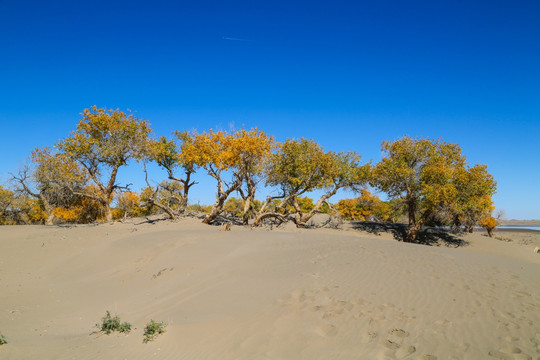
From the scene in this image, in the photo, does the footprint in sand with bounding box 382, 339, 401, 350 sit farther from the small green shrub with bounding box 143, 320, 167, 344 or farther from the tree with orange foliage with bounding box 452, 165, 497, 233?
the tree with orange foliage with bounding box 452, 165, 497, 233

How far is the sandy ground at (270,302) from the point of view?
4.21m

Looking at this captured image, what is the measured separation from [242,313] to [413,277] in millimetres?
4171

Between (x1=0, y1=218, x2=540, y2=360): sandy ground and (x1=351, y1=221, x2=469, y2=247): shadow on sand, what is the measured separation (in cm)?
1503

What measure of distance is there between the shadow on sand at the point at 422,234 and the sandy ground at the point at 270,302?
1503 cm

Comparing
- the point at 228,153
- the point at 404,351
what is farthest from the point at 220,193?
the point at 404,351

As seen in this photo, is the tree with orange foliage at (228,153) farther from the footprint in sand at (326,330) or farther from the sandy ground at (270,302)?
the footprint in sand at (326,330)

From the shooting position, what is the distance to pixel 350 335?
439 centimetres

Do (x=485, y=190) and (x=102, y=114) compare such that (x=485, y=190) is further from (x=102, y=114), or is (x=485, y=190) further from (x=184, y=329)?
(x=102, y=114)

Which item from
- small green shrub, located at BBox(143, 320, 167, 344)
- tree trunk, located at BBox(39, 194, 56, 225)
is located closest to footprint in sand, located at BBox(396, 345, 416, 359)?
small green shrub, located at BBox(143, 320, 167, 344)

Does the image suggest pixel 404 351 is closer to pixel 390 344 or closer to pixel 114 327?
pixel 390 344

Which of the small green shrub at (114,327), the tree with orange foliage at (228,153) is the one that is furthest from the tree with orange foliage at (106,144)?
the small green shrub at (114,327)

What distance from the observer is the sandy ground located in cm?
421

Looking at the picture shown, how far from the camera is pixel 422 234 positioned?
958 inches

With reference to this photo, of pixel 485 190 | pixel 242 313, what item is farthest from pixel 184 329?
pixel 485 190
